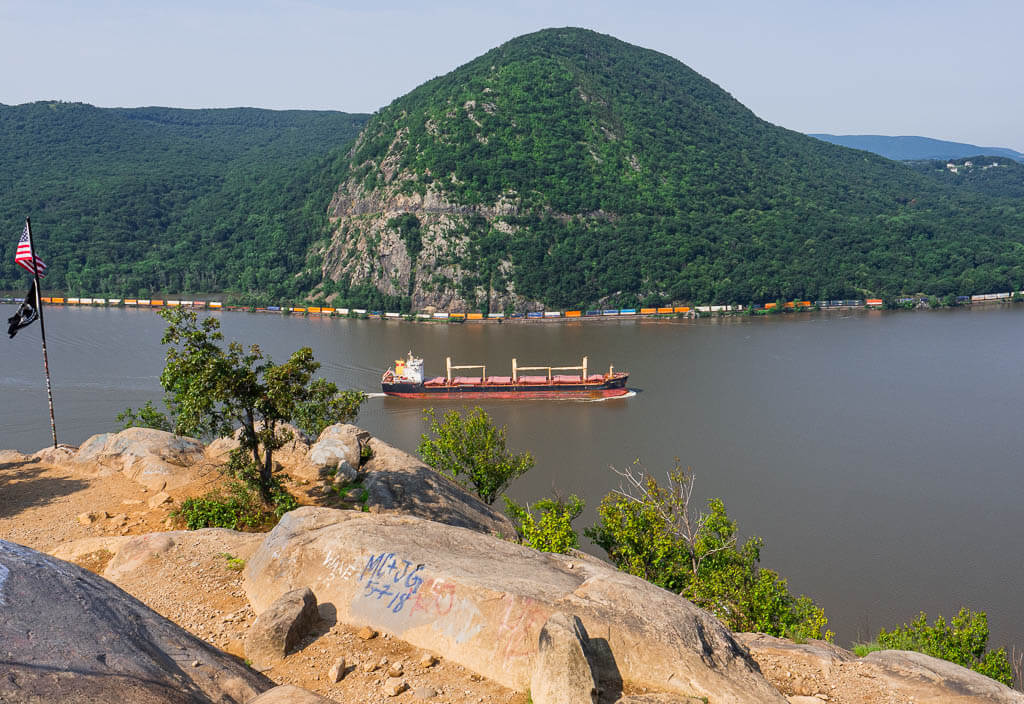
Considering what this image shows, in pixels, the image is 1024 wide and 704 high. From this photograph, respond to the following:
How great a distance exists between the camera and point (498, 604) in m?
9.96

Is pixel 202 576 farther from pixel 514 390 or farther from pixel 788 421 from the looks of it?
pixel 514 390

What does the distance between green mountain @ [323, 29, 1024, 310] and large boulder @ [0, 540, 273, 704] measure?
100m

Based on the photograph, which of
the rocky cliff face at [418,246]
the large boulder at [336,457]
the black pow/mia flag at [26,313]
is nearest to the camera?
the large boulder at [336,457]

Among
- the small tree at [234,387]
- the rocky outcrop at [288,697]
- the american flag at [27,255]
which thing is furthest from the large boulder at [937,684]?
the american flag at [27,255]

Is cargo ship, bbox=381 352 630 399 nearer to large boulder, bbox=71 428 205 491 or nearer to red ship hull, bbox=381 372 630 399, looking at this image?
red ship hull, bbox=381 372 630 399

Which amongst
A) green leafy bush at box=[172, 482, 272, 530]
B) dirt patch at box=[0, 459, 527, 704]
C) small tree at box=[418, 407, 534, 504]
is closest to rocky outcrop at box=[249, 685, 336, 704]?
dirt patch at box=[0, 459, 527, 704]

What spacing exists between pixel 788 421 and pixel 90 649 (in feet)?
160

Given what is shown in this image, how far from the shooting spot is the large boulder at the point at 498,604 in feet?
30.6

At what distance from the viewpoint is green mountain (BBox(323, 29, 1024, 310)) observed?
111 m

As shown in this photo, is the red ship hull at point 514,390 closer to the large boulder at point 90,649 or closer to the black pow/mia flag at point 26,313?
the black pow/mia flag at point 26,313

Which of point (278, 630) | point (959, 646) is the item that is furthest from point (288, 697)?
point (959, 646)

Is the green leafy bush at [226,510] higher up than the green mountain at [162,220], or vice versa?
the green mountain at [162,220]

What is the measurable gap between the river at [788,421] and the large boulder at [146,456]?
1822 centimetres

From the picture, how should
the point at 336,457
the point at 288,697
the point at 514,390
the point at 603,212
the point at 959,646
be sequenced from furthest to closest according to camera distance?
the point at 603,212 → the point at 514,390 → the point at 336,457 → the point at 959,646 → the point at 288,697
